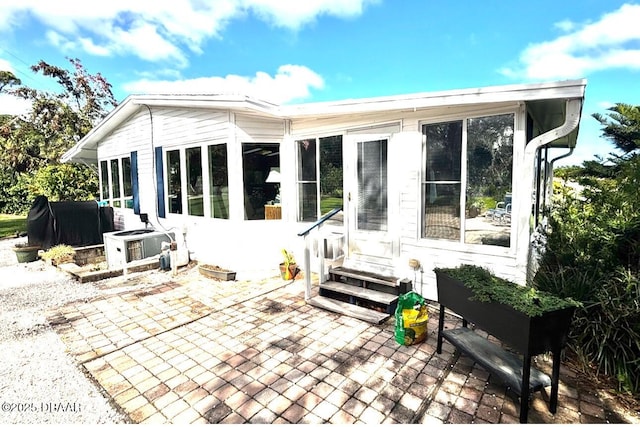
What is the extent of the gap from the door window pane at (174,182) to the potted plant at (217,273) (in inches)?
73.4

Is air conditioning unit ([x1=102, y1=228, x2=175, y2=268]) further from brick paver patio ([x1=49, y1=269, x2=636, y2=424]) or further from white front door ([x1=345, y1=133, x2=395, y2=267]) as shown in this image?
white front door ([x1=345, y1=133, x2=395, y2=267])

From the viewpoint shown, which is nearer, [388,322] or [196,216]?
[388,322]

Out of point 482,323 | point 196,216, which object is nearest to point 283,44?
point 196,216

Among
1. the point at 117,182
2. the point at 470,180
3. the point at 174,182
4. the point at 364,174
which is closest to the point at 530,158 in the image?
the point at 470,180

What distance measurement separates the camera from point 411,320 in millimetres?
3344

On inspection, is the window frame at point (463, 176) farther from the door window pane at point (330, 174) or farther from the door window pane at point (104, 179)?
the door window pane at point (104, 179)

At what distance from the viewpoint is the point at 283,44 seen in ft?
46.5

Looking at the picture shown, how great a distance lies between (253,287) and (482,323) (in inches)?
142

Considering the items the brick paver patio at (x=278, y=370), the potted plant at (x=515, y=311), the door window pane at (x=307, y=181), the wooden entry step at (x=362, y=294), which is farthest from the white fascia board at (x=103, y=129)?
the potted plant at (x=515, y=311)

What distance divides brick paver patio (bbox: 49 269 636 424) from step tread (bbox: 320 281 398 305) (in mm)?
349

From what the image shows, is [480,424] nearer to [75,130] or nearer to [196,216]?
[196,216]

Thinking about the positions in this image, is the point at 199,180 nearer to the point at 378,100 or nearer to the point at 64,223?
the point at 378,100

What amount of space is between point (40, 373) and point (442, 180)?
15.4 ft

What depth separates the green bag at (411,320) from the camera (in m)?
3.34
